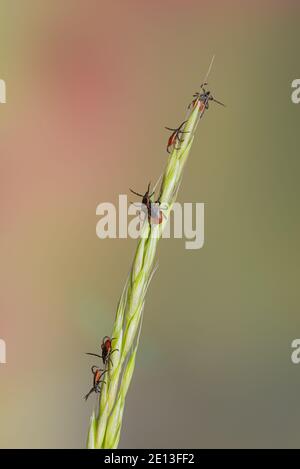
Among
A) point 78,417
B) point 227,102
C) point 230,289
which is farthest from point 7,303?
point 227,102

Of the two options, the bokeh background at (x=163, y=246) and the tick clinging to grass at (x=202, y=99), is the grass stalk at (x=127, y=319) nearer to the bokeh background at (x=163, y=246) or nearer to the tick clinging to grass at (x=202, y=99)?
the tick clinging to grass at (x=202, y=99)

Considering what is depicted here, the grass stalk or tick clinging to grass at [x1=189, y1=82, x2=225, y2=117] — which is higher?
tick clinging to grass at [x1=189, y1=82, x2=225, y2=117]

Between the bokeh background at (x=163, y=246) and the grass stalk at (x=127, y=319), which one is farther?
the bokeh background at (x=163, y=246)

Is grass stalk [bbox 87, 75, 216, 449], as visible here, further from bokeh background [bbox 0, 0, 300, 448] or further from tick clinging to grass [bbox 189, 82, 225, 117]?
bokeh background [bbox 0, 0, 300, 448]

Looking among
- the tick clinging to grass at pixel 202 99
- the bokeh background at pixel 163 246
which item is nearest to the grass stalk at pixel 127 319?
the tick clinging to grass at pixel 202 99

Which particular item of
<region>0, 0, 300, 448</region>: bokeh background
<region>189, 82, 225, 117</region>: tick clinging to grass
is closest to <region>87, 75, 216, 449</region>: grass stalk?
<region>189, 82, 225, 117</region>: tick clinging to grass

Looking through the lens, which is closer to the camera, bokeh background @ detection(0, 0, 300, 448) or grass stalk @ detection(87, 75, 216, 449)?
grass stalk @ detection(87, 75, 216, 449)

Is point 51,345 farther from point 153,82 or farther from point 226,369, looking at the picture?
point 153,82

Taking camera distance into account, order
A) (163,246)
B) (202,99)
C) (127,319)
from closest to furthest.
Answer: (127,319), (202,99), (163,246)

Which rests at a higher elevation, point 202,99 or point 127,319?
point 202,99
